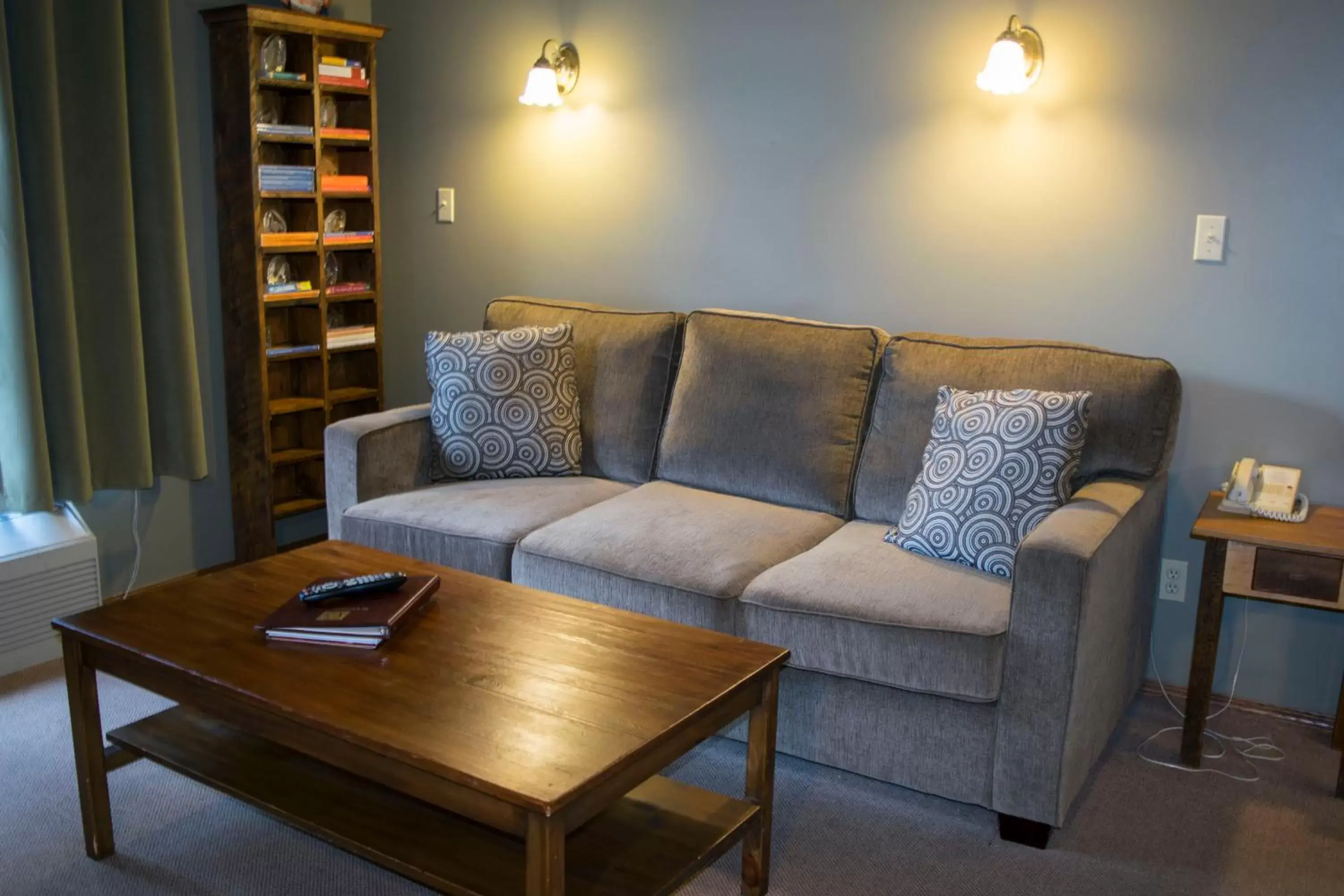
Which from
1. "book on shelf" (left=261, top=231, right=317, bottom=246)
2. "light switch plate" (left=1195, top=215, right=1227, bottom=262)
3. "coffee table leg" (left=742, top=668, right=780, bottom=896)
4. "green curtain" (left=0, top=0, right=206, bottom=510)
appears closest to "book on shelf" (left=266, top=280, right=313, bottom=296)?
"book on shelf" (left=261, top=231, right=317, bottom=246)

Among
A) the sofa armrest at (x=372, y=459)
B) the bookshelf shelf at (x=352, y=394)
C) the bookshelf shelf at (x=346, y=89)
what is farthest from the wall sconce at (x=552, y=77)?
the sofa armrest at (x=372, y=459)

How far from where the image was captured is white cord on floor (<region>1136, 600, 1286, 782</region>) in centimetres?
271

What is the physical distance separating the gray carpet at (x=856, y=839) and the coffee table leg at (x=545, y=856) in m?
0.61

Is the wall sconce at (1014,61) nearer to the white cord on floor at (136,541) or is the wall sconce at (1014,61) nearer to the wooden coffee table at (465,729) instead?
the wooden coffee table at (465,729)

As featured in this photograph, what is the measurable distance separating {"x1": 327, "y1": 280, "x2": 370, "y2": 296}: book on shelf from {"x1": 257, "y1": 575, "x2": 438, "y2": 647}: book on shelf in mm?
1831

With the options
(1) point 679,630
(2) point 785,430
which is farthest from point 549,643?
(2) point 785,430

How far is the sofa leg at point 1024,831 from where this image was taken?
2.36m

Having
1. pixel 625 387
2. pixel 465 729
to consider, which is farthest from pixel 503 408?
pixel 465 729

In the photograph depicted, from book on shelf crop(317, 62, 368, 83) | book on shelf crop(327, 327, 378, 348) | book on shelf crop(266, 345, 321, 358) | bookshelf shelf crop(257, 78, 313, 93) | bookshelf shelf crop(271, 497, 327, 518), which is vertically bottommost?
bookshelf shelf crop(271, 497, 327, 518)

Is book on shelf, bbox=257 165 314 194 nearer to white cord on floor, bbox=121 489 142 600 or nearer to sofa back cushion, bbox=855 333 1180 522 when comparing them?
white cord on floor, bbox=121 489 142 600

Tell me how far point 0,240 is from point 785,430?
209cm

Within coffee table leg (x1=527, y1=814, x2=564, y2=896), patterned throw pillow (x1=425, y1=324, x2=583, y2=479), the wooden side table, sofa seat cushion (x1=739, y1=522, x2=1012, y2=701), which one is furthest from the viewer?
patterned throw pillow (x1=425, y1=324, x2=583, y2=479)

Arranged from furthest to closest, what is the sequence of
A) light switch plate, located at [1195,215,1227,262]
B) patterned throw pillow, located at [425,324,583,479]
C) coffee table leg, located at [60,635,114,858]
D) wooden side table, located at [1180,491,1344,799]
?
patterned throw pillow, located at [425,324,583,479] < light switch plate, located at [1195,215,1227,262] < wooden side table, located at [1180,491,1344,799] < coffee table leg, located at [60,635,114,858]

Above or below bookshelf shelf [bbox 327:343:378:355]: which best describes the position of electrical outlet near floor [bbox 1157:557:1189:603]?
below
